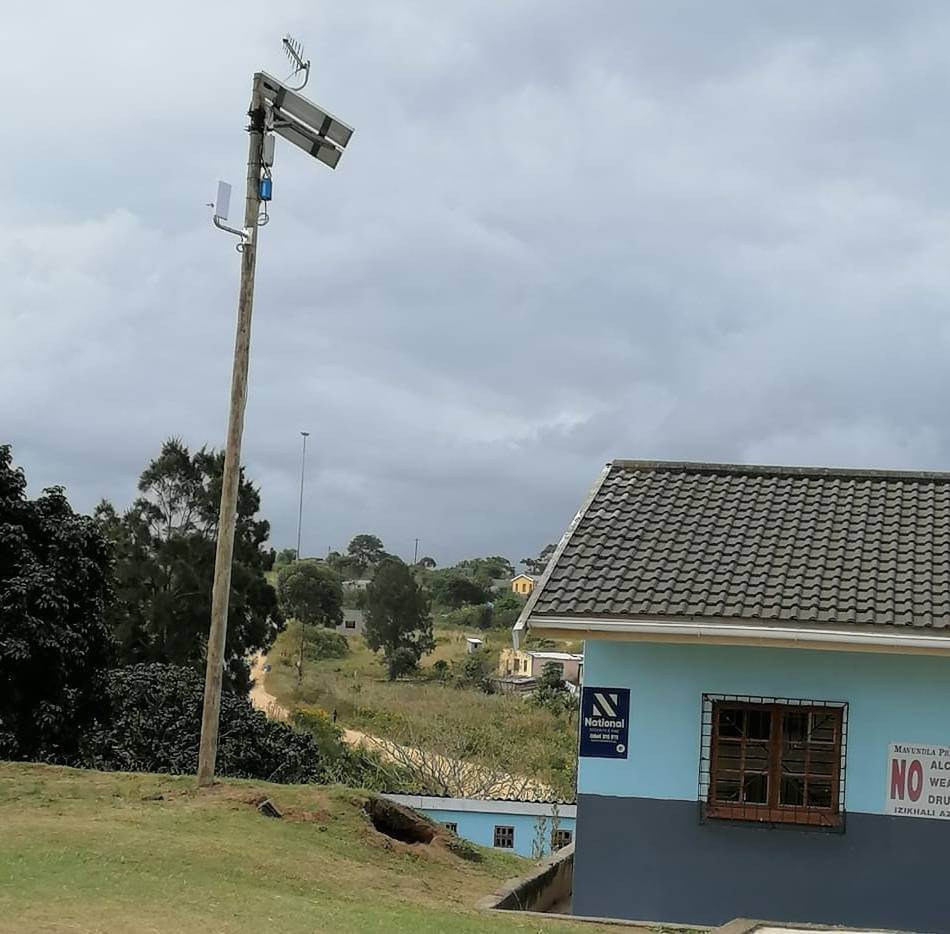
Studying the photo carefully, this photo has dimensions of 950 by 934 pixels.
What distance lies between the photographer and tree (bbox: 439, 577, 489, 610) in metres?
90.1

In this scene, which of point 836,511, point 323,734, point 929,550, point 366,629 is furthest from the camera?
point 366,629

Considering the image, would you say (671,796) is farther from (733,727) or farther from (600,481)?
(600,481)

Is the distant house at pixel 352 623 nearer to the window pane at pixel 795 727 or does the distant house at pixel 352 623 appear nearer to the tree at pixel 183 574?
the tree at pixel 183 574

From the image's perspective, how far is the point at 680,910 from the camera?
1198cm

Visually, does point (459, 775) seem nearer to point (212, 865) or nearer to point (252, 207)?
point (252, 207)

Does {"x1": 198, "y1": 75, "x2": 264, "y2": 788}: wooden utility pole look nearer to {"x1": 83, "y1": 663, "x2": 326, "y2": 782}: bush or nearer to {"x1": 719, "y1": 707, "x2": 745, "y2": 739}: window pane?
{"x1": 719, "y1": 707, "x2": 745, "y2": 739}: window pane

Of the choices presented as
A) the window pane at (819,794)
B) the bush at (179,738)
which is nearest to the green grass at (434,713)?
the bush at (179,738)

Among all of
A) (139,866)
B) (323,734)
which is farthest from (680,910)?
(323,734)

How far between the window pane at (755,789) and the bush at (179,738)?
11228 mm

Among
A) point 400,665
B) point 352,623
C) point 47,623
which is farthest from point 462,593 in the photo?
point 47,623

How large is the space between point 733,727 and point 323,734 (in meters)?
23.9

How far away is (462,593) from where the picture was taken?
298ft

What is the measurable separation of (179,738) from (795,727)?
42.1ft

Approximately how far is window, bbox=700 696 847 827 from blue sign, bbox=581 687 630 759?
713 mm
